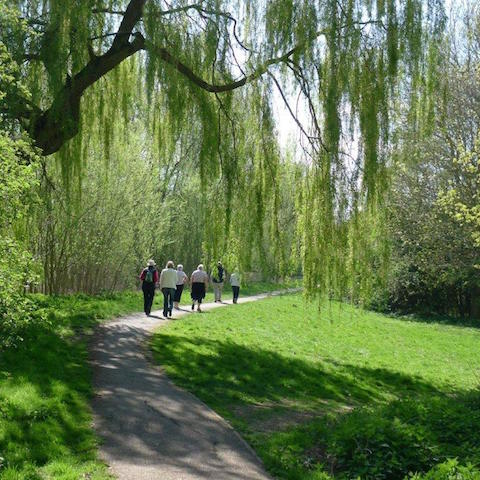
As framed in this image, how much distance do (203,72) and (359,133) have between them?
3.07 m

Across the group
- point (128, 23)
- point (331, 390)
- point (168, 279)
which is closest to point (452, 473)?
point (331, 390)

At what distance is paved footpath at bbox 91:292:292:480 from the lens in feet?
18.0

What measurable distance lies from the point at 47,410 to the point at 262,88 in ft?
21.9

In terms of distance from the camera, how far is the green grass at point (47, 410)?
212 inches

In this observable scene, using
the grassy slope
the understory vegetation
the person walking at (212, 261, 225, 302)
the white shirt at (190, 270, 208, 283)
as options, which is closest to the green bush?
the understory vegetation

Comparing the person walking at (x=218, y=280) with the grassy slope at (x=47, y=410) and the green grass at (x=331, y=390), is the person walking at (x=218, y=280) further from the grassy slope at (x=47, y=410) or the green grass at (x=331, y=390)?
the grassy slope at (x=47, y=410)

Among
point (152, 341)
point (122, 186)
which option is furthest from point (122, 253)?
point (152, 341)

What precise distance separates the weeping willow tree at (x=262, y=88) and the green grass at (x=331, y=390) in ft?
6.55

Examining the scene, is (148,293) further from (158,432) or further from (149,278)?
(158,432)

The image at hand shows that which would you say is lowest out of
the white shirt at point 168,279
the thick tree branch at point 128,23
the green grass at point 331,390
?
the green grass at point 331,390

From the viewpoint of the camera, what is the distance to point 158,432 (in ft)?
21.3

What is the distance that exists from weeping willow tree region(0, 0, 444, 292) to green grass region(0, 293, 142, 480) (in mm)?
3290

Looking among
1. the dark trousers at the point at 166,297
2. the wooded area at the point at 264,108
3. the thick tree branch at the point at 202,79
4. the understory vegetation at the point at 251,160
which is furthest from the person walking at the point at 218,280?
the thick tree branch at the point at 202,79

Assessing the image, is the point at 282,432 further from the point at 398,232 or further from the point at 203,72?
the point at 398,232
